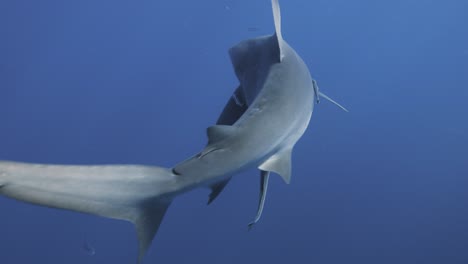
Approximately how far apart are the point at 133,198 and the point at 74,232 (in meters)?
9.78

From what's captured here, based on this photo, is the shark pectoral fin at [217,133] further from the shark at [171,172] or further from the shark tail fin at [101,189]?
the shark tail fin at [101,189]

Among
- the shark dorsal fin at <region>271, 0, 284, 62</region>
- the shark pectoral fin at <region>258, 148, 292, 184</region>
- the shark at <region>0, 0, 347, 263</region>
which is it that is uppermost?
the shark dorsal fin at <region>271, 0, 284, 62</region>

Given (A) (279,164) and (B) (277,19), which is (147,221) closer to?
(A) (279,164)

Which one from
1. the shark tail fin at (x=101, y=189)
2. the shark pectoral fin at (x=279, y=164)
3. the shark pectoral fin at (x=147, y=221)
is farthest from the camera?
the shark pectoral fin at (x=279, y=164)

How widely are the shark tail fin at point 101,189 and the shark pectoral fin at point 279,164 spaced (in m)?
0.46

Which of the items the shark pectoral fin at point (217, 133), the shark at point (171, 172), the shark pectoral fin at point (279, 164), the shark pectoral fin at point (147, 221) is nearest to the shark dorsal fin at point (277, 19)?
the shark at point (171, 172)

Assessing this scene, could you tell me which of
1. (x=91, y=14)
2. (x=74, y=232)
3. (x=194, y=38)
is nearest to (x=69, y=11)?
(x=91, y=14)

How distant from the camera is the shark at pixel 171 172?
1.37 m

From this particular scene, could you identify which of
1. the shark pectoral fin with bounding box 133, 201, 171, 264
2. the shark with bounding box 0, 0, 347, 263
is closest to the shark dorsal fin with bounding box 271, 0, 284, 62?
the shark with bounding box 0, 0, 347, 263

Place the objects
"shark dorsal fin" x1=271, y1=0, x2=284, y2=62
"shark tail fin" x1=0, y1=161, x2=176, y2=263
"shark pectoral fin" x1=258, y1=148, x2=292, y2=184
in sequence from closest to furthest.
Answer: "shark tail fin" x1=0, y1=161, x2=176, y2=263 → "shark pectoral fin" x1=258, y1=148, x2=292, y2=184 → "shark dorsal fin" x1=271, y1=0, x2=284, y2=62

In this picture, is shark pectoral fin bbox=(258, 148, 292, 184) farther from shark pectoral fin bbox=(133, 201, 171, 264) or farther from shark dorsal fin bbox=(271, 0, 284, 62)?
shark dorsal fin bbox=(271, 0, 284, 62)

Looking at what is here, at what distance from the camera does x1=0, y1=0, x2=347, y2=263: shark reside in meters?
1.37

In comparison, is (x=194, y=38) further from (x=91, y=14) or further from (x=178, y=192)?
(x=178, y=192)

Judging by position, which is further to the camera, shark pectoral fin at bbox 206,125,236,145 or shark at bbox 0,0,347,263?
shark pectoral fin at bbox 206,125,236,145
